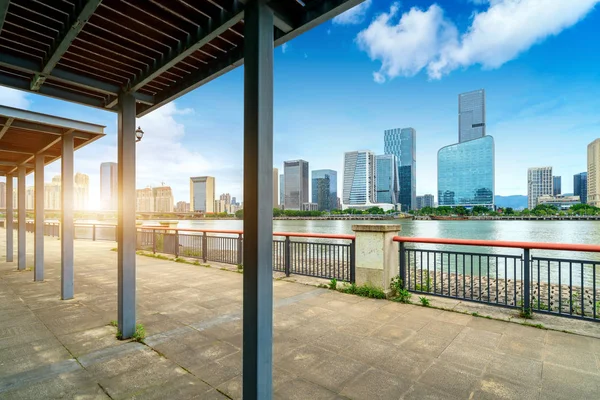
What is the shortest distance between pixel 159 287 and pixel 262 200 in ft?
18.5

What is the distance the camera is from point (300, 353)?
332 cm

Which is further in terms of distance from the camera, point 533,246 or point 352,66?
point 352,66

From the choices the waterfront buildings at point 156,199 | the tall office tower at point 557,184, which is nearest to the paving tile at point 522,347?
the waterfront buildings at point 156,199

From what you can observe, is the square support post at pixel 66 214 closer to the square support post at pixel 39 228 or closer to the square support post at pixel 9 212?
the square support post at pixel 39 228

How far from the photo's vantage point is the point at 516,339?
3641 millimetres

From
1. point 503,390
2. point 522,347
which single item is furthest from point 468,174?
point 503,390

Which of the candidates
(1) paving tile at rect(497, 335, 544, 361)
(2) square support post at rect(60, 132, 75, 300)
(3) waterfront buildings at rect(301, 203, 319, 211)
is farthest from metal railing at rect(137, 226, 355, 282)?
(3) waterfront buildings at rect(301, 203, 319, 211)

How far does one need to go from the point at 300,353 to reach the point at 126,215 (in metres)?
2.77

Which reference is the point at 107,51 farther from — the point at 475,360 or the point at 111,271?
the point at 111,271

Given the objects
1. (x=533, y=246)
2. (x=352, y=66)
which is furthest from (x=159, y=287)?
(x=352, y=66)

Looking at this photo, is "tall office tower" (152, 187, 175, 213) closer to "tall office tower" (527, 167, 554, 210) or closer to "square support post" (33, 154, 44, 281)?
"square support post" (33, 154, 44, 281)

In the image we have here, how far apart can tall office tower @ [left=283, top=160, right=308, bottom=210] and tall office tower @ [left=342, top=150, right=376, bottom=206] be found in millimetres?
20964

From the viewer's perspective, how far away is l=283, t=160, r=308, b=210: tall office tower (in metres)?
143

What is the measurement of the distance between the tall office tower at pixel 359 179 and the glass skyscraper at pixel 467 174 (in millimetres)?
33828
